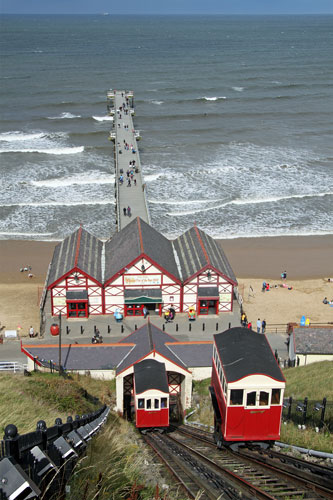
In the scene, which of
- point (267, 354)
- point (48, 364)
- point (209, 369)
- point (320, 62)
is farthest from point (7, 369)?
point (320, 62)

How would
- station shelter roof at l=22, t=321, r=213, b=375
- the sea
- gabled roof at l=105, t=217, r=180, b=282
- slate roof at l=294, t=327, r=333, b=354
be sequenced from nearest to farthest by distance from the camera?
1. station shelter roof at l=22, t=321, r=213, b=375
2. slate roof at l=294, t=327, r=333, b=354
3. gabled roof at l=105, t=217, r=180, b=282
4. the sea

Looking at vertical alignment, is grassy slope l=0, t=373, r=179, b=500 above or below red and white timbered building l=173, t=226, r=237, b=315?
above

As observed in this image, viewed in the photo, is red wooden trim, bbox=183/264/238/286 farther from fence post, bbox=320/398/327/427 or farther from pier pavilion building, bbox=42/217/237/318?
fence post, bbox=320/398/327/427

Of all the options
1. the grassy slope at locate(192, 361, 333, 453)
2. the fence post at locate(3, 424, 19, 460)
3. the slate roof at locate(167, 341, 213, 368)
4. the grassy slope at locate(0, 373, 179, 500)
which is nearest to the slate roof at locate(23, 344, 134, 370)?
the grassy slope at locate(0, 373, 179, 500)

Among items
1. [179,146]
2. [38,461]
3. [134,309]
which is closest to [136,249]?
[134,309]

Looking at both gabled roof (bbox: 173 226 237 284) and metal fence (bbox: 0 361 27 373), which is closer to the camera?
metal fence (bbox: 0 361 27 373)

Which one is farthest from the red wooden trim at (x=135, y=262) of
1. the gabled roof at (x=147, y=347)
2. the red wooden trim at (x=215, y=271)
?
the gabled roof at (x=147, y=347)

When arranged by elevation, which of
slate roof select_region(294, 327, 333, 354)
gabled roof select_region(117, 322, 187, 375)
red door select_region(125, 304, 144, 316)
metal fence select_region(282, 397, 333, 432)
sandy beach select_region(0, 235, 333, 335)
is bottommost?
sandy beach select_region(0, 235, 333, 335)
